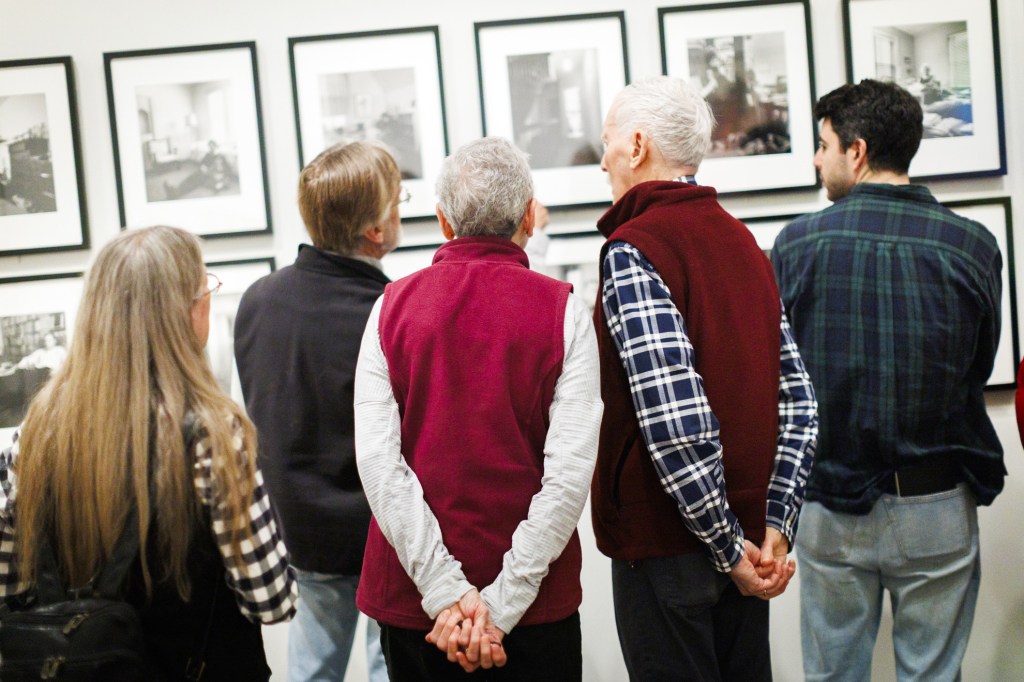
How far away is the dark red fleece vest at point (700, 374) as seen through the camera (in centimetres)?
163

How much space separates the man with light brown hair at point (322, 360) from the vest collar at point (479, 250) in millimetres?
389

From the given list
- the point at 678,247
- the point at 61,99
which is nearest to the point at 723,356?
the point at 678,247

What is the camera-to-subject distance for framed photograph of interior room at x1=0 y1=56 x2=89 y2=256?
106 inches

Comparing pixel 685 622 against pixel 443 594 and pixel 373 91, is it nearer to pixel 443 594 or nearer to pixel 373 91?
pixel 443 594

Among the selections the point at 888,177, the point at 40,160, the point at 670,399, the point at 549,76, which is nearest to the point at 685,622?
the point at 670,399

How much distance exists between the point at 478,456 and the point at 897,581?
1.25 m

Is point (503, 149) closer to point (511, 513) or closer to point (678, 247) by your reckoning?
point (678, 247)

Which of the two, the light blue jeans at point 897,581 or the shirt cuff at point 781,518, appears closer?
the shirt cuff at point 781,518

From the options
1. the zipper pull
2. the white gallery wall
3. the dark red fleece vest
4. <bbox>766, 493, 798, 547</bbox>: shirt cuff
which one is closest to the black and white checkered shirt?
the zipper pull

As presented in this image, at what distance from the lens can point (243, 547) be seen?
1379 mm

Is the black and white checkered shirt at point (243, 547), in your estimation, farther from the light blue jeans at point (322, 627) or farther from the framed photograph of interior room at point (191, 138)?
the framed photograph of interior room at point (191, 138)

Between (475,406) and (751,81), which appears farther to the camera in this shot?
(751,81)

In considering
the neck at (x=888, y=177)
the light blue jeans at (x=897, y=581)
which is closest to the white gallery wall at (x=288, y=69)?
the neck at (x=888, y=177)

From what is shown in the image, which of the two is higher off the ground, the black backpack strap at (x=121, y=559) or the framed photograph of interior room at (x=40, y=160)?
the framed photograph of interior room at (x=40, y=160)
